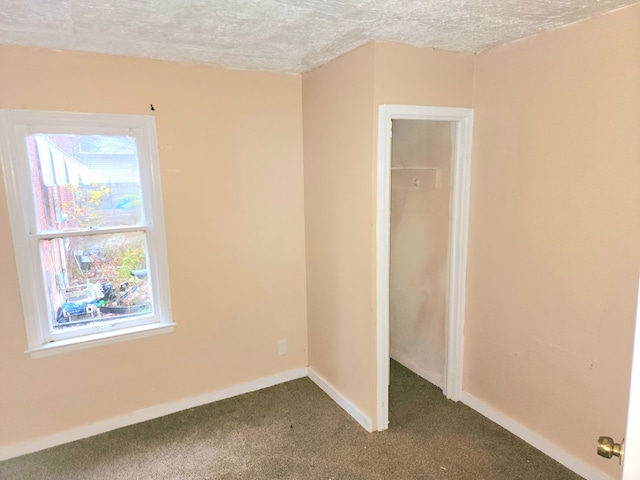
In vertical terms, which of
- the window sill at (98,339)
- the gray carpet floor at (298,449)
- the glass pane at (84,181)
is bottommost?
the gray carpet floor at (298,449)

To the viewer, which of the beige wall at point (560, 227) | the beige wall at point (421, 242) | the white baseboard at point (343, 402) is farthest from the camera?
the beige wall at point (421, 242)

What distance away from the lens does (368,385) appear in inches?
102

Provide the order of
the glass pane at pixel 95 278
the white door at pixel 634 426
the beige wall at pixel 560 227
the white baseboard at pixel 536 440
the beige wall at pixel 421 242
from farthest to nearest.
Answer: the beige wall at pixel 421 242
the glass pane at pixel 95 278
the white baseboard at pixel 536 440
the beige wall at pixel 560 227
the white door at pixel 634 426

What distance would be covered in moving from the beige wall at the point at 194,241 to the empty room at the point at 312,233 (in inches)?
0.5

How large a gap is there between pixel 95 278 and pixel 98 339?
1.24 feet

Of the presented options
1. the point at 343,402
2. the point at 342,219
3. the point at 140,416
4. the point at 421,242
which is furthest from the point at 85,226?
the point at 421,242

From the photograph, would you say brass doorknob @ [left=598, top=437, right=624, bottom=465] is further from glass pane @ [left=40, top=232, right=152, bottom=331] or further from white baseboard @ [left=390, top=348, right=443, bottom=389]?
glass pane @ [left=40, top=232, right=152, bottom=331]

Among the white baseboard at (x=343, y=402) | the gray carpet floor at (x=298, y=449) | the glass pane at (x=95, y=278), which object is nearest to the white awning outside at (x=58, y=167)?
the glass pane at (x=95, y=278)

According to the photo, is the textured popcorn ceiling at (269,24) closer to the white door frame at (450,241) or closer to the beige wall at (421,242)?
the white door frame at (450,241)

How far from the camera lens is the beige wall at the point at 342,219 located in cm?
239

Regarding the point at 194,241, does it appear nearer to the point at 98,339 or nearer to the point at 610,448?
the point at 98,339

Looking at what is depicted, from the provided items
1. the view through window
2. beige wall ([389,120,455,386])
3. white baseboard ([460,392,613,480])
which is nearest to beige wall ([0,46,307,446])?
the view through window

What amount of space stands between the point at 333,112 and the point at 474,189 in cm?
103

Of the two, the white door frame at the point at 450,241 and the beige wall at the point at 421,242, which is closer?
the white door frame at the point at 450,241
